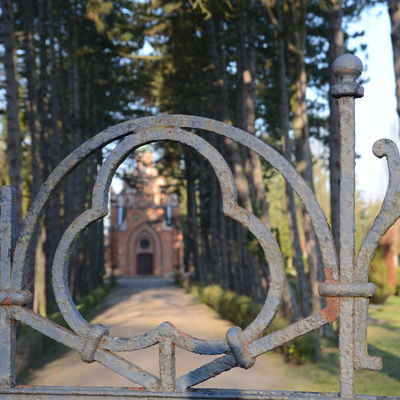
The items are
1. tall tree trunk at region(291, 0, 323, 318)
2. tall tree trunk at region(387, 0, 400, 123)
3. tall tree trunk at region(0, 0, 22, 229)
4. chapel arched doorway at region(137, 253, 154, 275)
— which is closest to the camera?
tall tree trunk at region(387, 0, 400, 123)

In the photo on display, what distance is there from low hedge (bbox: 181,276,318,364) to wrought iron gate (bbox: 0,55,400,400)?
2.81 meters

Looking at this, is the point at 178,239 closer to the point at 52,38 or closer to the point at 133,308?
the point at 133,308

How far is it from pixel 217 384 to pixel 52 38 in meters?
11.6

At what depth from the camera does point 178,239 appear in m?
57.0

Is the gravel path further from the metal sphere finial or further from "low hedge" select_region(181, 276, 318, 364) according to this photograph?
the metal sphere finial

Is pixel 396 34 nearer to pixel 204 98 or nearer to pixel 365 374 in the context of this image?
→ pixel 365 374

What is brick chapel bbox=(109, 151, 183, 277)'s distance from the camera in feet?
182

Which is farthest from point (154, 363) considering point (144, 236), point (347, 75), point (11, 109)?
point (144, 236)

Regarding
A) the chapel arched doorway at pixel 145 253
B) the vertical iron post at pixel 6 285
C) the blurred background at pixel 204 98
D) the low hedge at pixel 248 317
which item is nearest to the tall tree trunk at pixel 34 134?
the blurred background at pixel 204 98

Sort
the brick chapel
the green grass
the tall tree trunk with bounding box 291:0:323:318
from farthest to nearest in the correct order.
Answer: the brick chapel, the tall tree trunk with bounding box 291:0:323:318, the green grass

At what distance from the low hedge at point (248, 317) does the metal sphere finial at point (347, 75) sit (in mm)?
3080

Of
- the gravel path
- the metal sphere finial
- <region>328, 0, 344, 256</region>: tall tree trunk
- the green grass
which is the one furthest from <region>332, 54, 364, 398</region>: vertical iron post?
<region>328, 0, 344, 256</region>: tall tree trunk

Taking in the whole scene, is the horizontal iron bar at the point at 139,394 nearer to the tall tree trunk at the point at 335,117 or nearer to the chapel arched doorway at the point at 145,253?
the tall tree trunk at the point at 335,117

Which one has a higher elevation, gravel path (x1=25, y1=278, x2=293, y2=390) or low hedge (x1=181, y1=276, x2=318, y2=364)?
low hedge (x1=181, y1=276, x2=318, y2=364)
